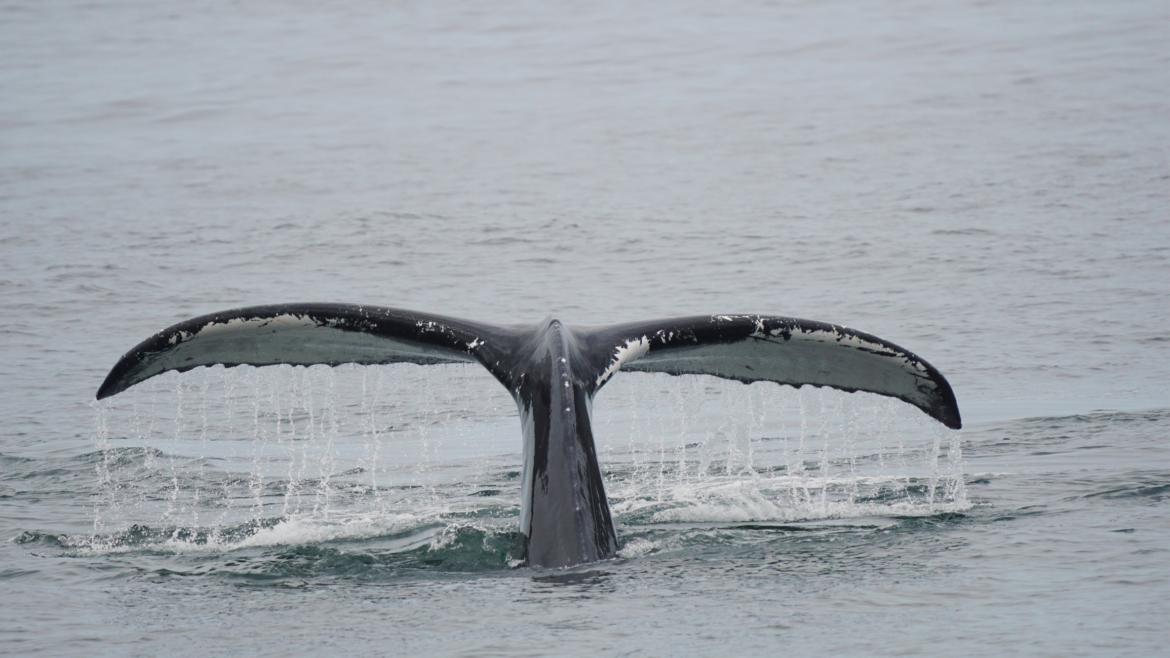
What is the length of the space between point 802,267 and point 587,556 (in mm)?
10444

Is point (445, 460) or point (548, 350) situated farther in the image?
point (445, 460)

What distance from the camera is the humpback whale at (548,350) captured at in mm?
6664

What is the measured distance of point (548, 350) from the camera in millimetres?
6699

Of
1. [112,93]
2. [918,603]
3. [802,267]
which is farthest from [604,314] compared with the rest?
[112,93]

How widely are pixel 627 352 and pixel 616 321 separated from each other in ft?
23.9

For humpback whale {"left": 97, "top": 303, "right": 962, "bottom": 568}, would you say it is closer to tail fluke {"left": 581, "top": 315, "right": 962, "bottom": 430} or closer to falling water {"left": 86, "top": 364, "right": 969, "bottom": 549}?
tail fluke {"left": 581, "top": 315, "right": 962, "bottom": 430}

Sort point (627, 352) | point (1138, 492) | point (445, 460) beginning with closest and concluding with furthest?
point (627, 352)
point (1138, 492)
point (445, 460)

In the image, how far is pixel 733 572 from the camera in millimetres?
6531

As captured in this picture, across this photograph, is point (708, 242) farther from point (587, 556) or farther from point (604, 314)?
point (587, 556)

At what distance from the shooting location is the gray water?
6.10 m

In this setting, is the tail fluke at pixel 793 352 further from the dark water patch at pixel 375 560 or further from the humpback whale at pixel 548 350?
the dark water patch at pixel 375 560

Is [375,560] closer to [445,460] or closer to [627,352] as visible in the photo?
[627,352]

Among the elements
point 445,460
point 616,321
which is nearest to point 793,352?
point 445,460

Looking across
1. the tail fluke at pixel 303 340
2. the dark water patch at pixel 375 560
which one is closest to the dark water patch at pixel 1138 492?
the dark water patch at pixel 375 560
